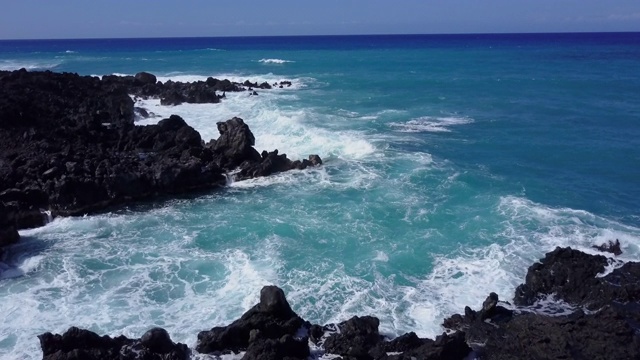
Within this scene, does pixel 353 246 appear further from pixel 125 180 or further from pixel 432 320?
pixel 125 180

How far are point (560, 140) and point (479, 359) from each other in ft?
80.6

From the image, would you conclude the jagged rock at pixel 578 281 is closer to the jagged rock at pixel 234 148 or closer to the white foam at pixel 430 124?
the jagged rock at pixel 234 148

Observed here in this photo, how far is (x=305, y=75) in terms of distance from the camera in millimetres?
→ 74938

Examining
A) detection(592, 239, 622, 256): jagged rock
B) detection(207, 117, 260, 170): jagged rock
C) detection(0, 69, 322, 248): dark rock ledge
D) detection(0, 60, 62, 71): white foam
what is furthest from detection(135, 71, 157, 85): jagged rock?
detection(592, 239, 622, 256): jagged rock

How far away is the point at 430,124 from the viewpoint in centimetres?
4044

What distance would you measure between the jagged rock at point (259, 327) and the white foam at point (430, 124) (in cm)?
2504

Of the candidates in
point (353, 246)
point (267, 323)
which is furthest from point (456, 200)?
point (267, 323)

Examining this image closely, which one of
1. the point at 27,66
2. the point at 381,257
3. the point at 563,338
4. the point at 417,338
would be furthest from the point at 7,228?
the point at 27,66

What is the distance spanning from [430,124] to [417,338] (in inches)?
1093

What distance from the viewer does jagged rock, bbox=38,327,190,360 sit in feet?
Result: 45.3

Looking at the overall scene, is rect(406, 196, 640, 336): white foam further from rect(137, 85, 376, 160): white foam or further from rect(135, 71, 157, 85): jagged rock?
rect(135, 71, 157, 85): jagged rock

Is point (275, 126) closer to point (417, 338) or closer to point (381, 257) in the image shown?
point (381, 257)

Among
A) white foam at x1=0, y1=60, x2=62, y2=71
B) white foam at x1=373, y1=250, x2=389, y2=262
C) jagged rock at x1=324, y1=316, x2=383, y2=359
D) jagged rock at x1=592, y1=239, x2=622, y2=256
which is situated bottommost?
jagged rock at x1=324, y1=316, x2=383, y2=359

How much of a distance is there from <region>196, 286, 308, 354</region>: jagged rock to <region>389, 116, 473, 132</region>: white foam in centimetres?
2504
